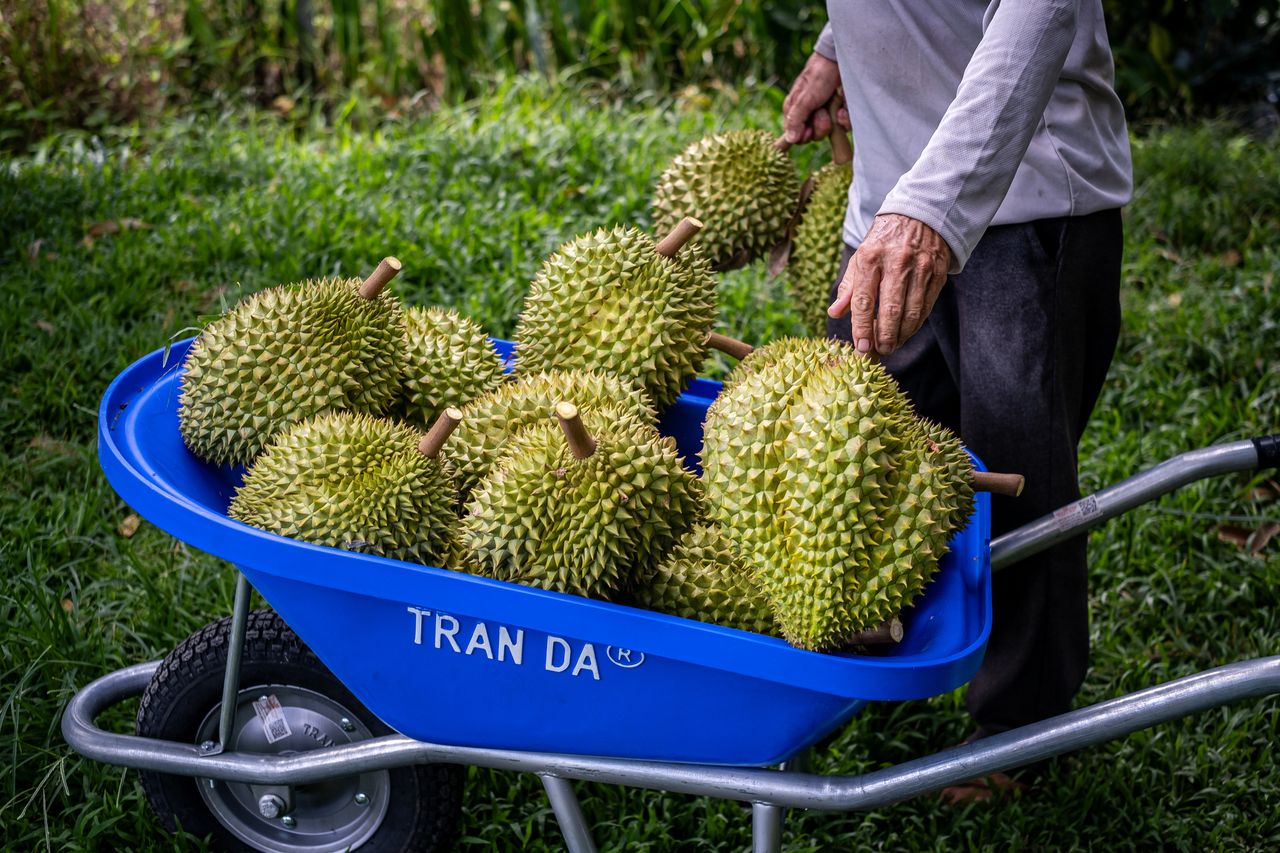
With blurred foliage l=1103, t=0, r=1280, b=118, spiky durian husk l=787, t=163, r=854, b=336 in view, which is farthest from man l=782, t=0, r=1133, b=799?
blurred foliage l=1103, t=0, r=1280, b=118

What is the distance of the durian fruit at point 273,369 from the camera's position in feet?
5.47

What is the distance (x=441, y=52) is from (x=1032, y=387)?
4414 mm

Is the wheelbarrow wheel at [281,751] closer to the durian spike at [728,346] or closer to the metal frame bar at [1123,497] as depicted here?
the durian spike at [728,346]

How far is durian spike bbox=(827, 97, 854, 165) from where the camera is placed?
2387 millimetres

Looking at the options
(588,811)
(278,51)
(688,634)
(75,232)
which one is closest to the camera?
(688,634)

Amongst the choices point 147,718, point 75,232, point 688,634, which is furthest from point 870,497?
point 75,232

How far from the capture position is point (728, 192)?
2.23 meters

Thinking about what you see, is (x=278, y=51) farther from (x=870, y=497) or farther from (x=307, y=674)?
(x=870, y=497)

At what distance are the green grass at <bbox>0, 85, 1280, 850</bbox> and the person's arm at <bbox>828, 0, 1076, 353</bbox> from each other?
1.14 metres

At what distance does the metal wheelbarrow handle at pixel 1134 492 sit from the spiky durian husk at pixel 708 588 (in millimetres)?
533

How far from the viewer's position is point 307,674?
74.4 inches

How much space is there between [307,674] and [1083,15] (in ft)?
5.50

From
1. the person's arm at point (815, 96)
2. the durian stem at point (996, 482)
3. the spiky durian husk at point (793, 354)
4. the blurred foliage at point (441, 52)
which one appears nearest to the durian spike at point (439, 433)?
the spiky durian husk at point (793, 354)

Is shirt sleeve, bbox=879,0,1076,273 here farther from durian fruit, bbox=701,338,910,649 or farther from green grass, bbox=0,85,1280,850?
Result: green grass, bbox=0,85,1280,850
